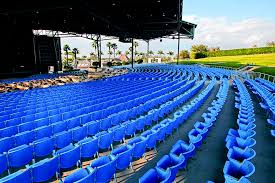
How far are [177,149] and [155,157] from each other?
104 cm

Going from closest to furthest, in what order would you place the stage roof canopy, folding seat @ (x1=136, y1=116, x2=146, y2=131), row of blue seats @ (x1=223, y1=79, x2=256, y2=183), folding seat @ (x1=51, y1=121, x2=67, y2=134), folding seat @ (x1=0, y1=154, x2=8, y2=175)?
row of blue seats @ (x1=223, y1=79, x2=256, y2=183) → folding seat @ (x1=0, y1=154, x2=8, y2=175) → folding seat @ (x1=51, y1=121, x2=67, y2=134) → folding seat @ (x1=136, y1=116, x2=146, y2=131) → the stage roof canopy

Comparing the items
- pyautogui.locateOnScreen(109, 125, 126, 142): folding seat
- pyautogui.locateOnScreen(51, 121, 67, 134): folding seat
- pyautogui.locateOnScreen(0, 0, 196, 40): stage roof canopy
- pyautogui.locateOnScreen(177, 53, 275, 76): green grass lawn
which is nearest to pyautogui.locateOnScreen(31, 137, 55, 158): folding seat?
pyautogui.locateOnScreen(51, 121, 67, 134): folding seat

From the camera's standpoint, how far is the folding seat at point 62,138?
613cm

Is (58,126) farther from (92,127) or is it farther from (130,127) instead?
(130,127)

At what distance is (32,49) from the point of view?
29109 millimetres

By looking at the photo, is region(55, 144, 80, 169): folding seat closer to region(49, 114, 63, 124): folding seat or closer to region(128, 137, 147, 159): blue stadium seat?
region(128, 137, 147, 159): blue stadium seat

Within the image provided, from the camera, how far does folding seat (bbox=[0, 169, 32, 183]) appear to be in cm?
369

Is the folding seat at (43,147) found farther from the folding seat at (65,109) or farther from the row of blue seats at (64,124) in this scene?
the folding seat at (65,109)

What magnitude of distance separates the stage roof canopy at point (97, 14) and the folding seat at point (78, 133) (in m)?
14.6

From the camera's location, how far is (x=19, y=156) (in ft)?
16.8

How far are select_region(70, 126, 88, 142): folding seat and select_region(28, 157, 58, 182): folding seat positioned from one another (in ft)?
6.29

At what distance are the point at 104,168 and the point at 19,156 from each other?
2050 millimetres

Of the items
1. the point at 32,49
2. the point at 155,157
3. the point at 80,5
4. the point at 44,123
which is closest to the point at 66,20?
the point at 32,49

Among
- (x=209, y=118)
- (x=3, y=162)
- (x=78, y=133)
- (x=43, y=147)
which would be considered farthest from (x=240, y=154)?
(x=3, y=162)
